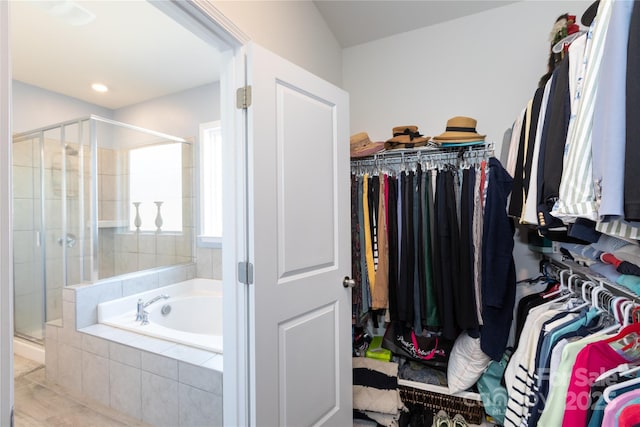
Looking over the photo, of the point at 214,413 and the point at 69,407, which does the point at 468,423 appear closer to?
the point at 214,413

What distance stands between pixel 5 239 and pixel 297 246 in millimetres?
976

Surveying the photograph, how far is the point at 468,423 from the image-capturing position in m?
1.74

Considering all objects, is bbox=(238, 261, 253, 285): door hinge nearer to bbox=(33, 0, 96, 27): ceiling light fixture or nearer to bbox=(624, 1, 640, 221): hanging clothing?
bbox=(624, 1, 640, 221): hanging clothing

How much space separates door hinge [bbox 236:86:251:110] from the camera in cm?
128

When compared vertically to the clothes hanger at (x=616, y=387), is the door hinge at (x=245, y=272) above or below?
above

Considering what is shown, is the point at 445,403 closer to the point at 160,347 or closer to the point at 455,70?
the point at 160,347

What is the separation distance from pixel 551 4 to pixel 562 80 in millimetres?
1530

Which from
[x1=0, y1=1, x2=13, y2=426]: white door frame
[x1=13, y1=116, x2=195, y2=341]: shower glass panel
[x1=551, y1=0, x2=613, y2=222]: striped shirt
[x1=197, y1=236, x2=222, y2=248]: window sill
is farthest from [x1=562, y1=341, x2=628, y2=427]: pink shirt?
[x1=13, y1=116, x2=195, y2=341]: shower glass panel

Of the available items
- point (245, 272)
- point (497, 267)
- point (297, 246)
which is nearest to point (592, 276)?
point (497, 267)

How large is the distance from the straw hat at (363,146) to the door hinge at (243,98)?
1001mm

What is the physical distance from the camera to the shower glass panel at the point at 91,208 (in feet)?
8.57

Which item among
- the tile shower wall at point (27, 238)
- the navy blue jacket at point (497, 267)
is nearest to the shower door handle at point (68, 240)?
the tile shower wall at point (27, 238)

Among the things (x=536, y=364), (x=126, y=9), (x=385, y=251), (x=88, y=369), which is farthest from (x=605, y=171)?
(x=88, y=369)

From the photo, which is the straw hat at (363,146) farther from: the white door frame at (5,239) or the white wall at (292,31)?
the white door frame at (5,239)
